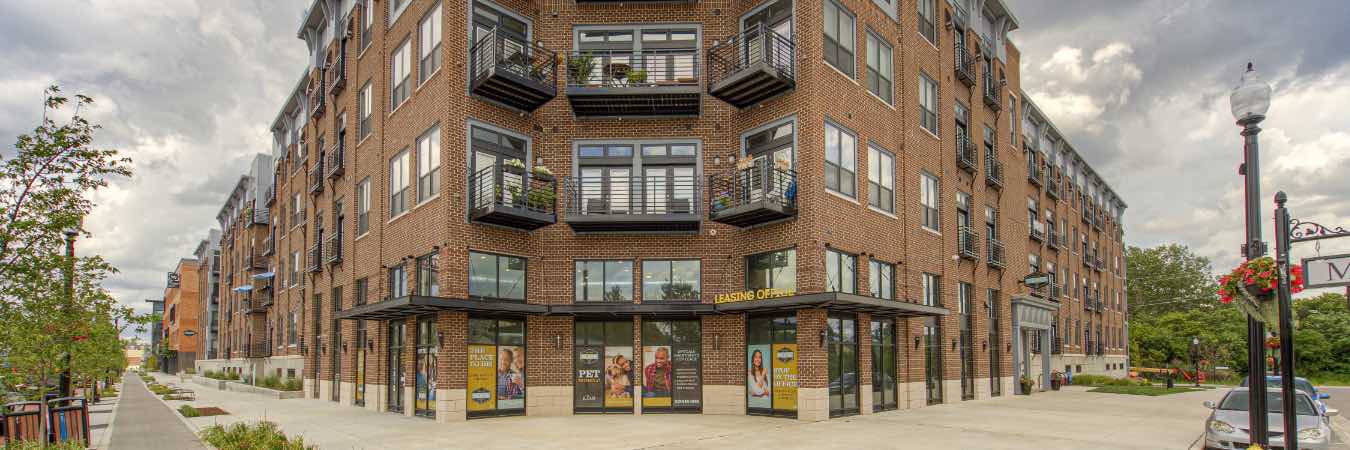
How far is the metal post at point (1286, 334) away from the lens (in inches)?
359

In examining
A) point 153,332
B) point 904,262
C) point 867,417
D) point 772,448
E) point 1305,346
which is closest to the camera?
point 772,448

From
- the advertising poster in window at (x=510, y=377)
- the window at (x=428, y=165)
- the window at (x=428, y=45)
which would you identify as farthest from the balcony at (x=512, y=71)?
the advertising poster in window at (x=510, y=377)

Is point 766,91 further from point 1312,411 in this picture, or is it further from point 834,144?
point 1312,411

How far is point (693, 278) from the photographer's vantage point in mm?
23453

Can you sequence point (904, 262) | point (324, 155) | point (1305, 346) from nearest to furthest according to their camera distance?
point (904, 262) < point (324, 155) < point (1305, 346)

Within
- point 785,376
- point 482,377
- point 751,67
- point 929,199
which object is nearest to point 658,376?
point 785,376

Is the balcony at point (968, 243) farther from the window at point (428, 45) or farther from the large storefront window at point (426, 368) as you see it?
the window at point (428, 45)

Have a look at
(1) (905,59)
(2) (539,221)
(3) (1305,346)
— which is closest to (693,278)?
(2) (539,221)

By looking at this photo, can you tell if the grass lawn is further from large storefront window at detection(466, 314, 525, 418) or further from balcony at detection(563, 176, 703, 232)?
large storefront window at detection(466, 314, 525, 418)

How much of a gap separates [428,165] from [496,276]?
12.3ft

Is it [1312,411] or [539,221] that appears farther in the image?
[539,221]

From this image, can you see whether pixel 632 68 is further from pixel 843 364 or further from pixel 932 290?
pixel 932 290

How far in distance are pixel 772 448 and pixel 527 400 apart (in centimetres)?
887

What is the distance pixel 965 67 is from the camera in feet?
105
